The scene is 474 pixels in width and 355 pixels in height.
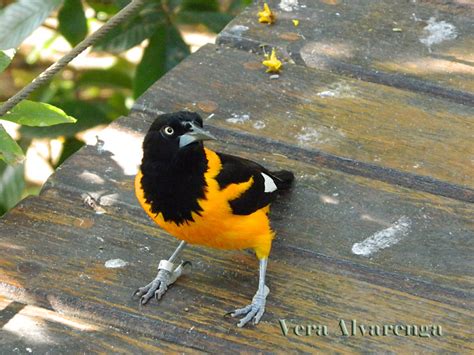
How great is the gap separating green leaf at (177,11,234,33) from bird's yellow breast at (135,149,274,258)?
2.23 meters

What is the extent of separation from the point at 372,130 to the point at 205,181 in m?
0.94

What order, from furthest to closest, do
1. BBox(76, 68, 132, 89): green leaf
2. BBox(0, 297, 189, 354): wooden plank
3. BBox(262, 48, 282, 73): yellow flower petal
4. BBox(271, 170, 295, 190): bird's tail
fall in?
BBox(76, 68, 132, 89): green leaf, BBox(262, 48, 282, 73): yellow flower petal, BBox(271, 170, 295, 190): bird's tail, BBox(0, 297, 189, 354): wooden plank

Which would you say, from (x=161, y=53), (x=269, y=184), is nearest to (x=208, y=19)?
(x=161, y=53)

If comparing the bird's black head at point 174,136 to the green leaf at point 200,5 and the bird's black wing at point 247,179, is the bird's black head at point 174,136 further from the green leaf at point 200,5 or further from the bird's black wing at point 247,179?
the green leaf at point 200,5

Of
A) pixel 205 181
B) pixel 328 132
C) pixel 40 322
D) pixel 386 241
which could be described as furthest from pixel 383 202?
pixel 40 322

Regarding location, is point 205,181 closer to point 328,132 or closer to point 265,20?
point 328,132

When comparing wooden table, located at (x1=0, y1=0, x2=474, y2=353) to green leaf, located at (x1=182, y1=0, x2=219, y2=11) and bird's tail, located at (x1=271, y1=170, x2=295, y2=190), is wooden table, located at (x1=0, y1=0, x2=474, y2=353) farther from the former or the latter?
green leaf, located at (x1=182, y1=0, x2=219, y2=11)

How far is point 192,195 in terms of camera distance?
124 inches

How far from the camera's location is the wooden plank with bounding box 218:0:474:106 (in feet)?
13.6

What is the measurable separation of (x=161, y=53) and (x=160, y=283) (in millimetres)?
2635

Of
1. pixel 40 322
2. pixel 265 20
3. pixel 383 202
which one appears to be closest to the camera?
pixel 40 322

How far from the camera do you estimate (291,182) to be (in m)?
3.54

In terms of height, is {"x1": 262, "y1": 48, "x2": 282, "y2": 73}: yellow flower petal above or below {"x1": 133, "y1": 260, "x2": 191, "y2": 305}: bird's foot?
below

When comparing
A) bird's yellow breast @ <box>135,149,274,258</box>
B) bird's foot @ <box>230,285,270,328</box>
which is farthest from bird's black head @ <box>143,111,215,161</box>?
bird's foot @ <box>230,285,270,328</box>
